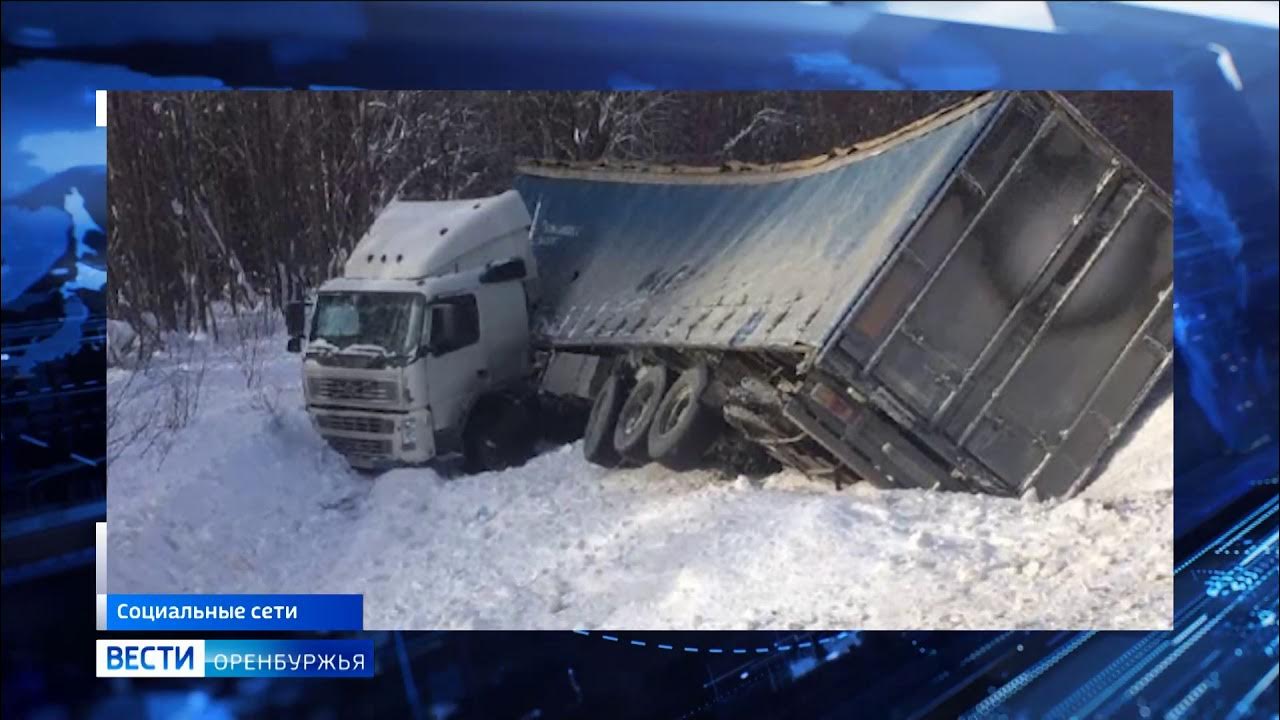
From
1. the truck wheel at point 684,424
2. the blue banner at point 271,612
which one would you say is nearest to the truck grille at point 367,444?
the blue banner at point 271,612

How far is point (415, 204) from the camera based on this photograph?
3.79m

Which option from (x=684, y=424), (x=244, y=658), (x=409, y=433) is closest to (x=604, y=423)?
(x=684, y=424)

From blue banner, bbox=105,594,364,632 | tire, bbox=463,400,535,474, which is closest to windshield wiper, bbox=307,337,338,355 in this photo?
tire, bbox=463,400,535,474

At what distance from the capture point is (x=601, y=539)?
12.4 ft

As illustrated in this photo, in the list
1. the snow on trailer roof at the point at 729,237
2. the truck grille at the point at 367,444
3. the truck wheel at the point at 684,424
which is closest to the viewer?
the snow on trailer roof at the point at 729,237

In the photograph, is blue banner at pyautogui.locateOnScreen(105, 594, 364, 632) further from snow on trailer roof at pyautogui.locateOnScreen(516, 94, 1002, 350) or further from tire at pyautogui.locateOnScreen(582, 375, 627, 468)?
snow on trailer roof at pyautogui.locateOnScreen(516, 94, 1002, 350)

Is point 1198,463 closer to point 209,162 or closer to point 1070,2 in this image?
point 1070,2

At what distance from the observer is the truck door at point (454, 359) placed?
382cm

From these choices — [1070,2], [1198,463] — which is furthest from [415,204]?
[1198,463]

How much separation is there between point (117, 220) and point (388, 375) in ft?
3.39

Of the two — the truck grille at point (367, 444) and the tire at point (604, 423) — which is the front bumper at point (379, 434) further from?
the tire at point (604, 423)

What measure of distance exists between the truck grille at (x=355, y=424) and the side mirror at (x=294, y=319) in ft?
0.97

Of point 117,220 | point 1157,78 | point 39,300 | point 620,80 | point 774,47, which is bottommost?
point 39,300

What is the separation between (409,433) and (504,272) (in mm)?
626
